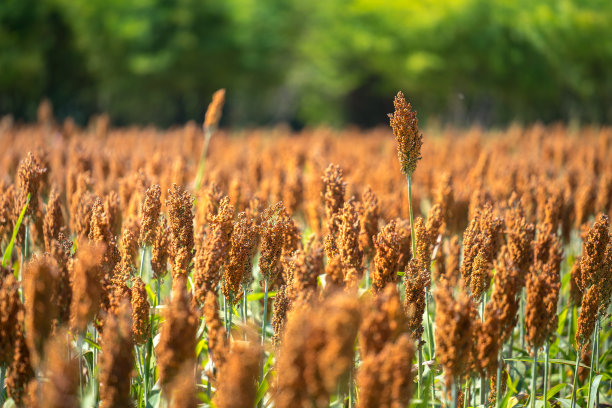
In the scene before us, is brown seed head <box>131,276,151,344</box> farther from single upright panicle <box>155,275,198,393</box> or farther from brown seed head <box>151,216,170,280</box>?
single upright panicle <box>155,275,198,393</box>

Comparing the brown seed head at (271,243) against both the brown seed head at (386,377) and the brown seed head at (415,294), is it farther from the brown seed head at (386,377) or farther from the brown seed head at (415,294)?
the brown seed head at (386,377)

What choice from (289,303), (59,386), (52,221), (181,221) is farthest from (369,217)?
(59,386)

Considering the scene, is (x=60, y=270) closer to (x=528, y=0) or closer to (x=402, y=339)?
(x=402, y=339)

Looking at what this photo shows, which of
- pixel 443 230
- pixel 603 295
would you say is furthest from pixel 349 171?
pixel 603 295

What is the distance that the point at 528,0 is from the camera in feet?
102

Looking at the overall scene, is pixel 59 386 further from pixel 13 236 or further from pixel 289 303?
pixel 13 236

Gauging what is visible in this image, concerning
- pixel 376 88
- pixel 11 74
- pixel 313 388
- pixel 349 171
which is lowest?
pixel 313 388

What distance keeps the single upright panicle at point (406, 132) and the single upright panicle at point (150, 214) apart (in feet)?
3.34

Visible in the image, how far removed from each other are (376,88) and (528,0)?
13.4 m

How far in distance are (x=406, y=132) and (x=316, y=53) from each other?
124ft

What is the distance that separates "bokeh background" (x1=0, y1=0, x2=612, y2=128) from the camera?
2878cm

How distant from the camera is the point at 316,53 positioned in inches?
1547

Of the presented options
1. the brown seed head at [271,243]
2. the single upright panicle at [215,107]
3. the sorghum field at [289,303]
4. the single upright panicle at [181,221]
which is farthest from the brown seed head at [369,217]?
the single upright panicle at [215,107]

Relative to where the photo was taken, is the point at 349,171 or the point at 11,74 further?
the point at 11,74
